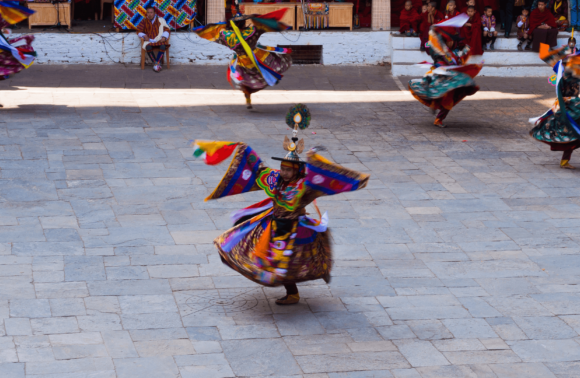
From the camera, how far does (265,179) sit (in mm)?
5484

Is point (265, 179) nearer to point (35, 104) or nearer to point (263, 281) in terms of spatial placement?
point (263, 281)

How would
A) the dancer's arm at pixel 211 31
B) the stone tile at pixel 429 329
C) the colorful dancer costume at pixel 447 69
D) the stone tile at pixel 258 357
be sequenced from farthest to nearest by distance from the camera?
the dancer's arm at pixel 211 31
the colorful dancer costume at pixel 447 69
the stone tile at pixel 429 329
the stone tile at pixel 258 357

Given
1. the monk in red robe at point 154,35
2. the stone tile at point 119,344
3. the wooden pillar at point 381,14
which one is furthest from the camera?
the wooden pillar at point 381,14

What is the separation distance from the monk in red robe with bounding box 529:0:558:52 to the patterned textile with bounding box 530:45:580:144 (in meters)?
6.92

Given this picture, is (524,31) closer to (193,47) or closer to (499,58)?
Answer: (499,58)

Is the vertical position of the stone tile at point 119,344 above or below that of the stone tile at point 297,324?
above

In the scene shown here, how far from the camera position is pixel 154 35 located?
1537cm

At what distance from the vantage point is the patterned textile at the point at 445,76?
11008 millimetres

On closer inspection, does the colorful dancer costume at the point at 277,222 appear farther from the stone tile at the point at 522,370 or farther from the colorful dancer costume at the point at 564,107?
the colorful dancer costume at the point at 564,107

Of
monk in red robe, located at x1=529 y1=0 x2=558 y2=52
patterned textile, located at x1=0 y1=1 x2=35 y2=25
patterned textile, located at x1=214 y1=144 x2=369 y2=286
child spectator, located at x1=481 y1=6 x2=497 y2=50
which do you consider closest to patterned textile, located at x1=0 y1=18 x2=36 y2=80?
patterned textile, located at x1=0 y1=1 x2=35 y2=25

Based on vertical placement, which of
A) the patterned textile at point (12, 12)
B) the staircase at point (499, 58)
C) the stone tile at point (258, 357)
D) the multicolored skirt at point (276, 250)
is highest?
the patterned textile at point (12, 12)

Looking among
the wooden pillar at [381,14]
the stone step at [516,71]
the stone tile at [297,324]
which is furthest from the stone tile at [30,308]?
the wooden pillar at [381,14]

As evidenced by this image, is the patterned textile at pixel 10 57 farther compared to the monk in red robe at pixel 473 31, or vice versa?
the monk in red robe at pixel 473 31

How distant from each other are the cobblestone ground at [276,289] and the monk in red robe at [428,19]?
3911 millimetres
